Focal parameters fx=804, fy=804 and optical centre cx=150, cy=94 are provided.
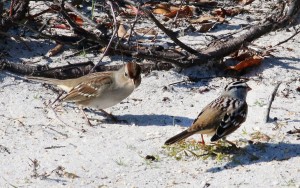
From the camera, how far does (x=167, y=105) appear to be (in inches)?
333

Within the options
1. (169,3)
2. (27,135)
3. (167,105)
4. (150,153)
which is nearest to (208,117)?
(150,153)

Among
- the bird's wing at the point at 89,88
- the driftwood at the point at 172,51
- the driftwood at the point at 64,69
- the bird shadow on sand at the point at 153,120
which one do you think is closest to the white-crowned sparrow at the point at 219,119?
the bird shadow on sand at the point at 153,120

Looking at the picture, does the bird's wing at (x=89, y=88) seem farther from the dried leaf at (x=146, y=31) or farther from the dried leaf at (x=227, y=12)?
the dried leaf at (x=227, y=12)

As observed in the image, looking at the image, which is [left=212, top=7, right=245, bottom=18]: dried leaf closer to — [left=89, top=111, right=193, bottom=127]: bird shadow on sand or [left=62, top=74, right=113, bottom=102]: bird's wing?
[left=62, top=74, right=113, bottom=102]: bird's wing

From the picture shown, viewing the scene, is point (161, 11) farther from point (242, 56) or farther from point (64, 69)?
point (64, 69)

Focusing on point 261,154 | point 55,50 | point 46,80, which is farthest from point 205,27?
point 261,154

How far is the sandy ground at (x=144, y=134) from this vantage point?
6.83 m

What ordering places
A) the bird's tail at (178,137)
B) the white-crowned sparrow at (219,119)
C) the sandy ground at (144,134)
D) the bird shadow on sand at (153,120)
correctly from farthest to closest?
the bird shadow on sand at (153,120) < the white-crowned sparrow at (219,119) < the bird's tail at (178,137) < the sandy ground at (144,134)

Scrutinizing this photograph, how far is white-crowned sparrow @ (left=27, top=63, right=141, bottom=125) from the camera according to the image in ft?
27.2

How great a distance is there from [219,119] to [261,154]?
0.50 meters

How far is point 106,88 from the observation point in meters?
8.38

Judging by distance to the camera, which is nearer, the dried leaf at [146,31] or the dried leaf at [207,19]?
the dried leaf at [146,31]

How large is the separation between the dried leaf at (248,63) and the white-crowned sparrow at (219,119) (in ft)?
4.18

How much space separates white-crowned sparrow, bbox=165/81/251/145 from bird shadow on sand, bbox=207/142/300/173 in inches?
9.1
